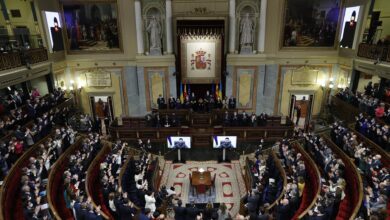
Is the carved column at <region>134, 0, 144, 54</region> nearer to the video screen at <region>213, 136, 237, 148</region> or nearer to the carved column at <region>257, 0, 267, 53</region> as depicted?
the carved column at <region>257, 0, 267, 53</region>

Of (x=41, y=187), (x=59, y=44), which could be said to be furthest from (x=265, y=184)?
(x=59, y=44)

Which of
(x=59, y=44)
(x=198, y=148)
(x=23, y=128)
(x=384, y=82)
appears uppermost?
(x=59, y=44)

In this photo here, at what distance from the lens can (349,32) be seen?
1516 centimetres

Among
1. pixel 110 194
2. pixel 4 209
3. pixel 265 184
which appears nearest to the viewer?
pixel 4 209

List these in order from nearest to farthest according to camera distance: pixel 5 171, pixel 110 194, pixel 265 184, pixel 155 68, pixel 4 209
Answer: pixel 4 209 → pixel 110 194 → pixel 5 171 → pixel 265 184 → pixel 155 68

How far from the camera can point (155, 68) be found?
55.9 feet

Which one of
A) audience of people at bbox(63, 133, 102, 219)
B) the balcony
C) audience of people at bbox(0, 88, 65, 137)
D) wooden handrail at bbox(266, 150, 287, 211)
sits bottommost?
wooden handrail at bbox(266, 150, 287, 211)

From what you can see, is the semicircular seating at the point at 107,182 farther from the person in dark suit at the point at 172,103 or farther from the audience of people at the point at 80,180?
the person in dark suit at the point at 172,103

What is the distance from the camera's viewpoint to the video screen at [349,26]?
1481cm

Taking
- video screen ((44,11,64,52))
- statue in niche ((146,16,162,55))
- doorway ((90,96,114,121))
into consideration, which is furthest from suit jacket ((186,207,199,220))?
video screen ((44,11,64,52))

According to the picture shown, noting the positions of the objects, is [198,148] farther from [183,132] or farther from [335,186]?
[335,186]

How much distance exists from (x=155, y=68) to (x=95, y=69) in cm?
391

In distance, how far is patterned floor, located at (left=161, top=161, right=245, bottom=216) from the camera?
10852 millimetres

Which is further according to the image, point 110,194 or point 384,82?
point 384,82
